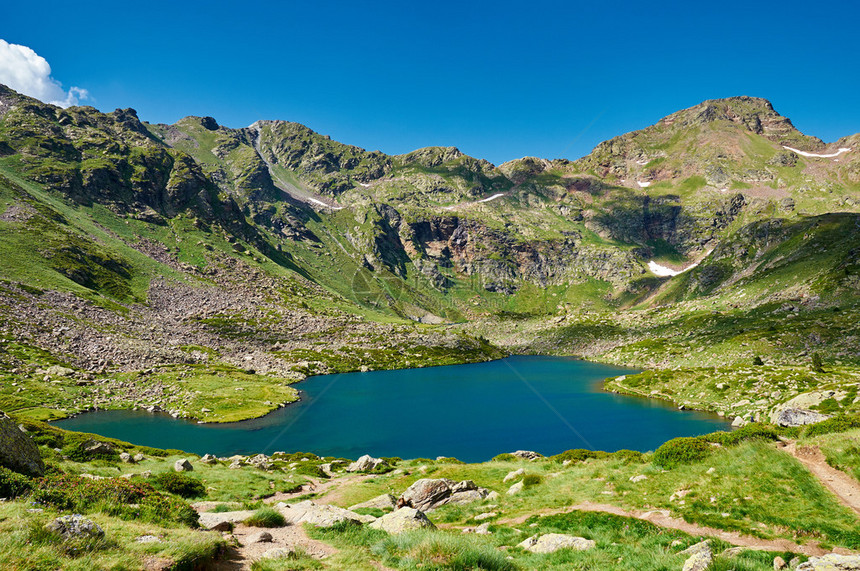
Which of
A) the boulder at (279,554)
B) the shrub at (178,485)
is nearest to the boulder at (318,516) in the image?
the boulder at (279,554)

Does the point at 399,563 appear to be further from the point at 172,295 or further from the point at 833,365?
the point at 172,295

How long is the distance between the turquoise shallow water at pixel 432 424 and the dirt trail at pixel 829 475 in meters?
46.1

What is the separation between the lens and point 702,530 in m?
15.8

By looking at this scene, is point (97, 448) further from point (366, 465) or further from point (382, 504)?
point (382, 504)

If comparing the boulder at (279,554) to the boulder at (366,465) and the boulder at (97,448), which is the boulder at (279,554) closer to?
the boulder at (97,448)

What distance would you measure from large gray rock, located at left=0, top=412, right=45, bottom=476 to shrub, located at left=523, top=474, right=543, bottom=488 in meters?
27.8

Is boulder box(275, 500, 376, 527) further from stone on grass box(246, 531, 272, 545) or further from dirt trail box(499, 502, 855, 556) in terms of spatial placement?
dirt trail box(499, 502, 855, 556)

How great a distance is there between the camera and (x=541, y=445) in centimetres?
6944

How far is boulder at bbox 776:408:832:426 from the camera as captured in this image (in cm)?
4597

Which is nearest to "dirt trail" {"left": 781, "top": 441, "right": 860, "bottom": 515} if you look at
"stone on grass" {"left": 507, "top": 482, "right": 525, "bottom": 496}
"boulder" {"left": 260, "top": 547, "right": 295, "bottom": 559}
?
"stone on grass" {"left": 507, "top": 482, "right": 525, "bottom": 496}

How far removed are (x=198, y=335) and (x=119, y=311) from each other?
1052 inches

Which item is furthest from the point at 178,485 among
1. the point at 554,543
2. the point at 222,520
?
the point at 554,543

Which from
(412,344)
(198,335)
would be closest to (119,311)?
(198,335)

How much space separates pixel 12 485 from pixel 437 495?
2151 centimetres
